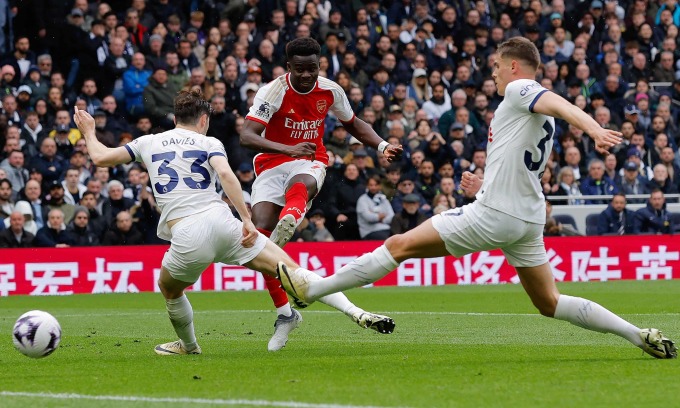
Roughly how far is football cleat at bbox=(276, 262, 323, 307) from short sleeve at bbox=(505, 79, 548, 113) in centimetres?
190

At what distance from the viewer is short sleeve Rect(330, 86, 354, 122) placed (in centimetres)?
1153

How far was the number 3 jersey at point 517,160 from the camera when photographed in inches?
332

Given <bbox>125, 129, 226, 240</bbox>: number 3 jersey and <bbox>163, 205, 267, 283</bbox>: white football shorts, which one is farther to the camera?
<bbox>125, 129, 226, 240</bbox>: number 3 jersey

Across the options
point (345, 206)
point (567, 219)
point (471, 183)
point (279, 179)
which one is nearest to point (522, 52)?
point (471, 183)

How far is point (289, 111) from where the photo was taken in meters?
11.3

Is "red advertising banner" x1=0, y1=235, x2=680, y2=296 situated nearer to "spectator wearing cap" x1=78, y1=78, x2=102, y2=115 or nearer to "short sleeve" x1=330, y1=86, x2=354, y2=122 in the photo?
"spectator wearing cap" x1=78, y1=78, x2=102, y2=115

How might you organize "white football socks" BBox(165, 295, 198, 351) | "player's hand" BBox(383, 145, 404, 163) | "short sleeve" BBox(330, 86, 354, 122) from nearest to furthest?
"white football socks" BBox(165, 295, 198, 351)
"player's hand" BBox(383, 145, 404, 163)
"short sleeve" BBox(330, 86, 354, 122)

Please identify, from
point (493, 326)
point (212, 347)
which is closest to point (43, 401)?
point (212, 347)

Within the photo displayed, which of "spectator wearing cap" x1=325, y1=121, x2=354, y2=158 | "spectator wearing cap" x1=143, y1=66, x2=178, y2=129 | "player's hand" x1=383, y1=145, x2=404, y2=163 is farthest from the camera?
"spectator wearing cap" x1=325, y1=121, x2=354, y2=158

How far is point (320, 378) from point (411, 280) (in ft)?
45.5

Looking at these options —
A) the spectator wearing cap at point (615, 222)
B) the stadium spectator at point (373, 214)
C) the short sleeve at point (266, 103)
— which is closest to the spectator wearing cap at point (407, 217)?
the stadium spectator at point (373, 214)

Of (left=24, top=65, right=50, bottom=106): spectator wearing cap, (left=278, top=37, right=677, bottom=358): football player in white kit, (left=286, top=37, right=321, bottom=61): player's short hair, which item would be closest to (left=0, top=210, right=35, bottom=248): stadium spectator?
(left=24, top=65, right=50, bottom=106): spectator wearing cap

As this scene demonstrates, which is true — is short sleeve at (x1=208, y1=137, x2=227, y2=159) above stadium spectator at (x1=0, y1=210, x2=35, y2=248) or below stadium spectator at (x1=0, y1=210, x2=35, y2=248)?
above

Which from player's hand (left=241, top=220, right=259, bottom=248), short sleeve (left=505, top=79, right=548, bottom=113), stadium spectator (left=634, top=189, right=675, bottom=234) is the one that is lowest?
stadium spectator (left=634, top=189, right=675, bottom=234)
